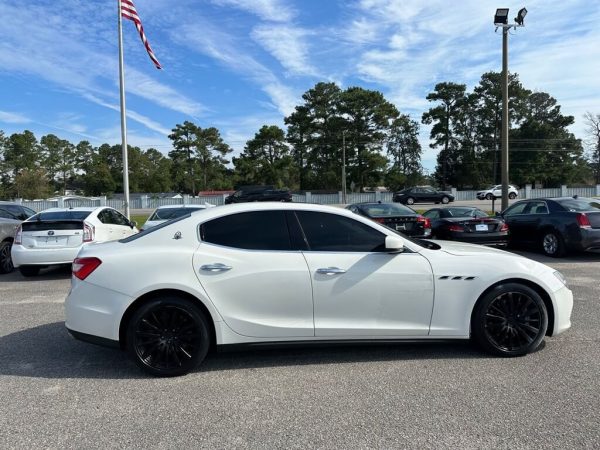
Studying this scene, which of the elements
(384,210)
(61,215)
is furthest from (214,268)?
(384,210)

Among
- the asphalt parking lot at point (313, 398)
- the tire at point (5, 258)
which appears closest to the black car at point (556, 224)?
the asphalt parking lot at point (313, 398)

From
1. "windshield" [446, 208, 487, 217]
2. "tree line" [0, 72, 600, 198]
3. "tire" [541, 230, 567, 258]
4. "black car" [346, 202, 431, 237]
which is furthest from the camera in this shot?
"tree line" [0, 72, 600, 198]

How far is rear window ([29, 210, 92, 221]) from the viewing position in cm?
934

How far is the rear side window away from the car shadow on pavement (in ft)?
3.14

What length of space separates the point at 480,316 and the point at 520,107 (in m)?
70.0

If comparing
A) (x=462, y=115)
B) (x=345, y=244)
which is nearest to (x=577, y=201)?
(x=345, y=244)

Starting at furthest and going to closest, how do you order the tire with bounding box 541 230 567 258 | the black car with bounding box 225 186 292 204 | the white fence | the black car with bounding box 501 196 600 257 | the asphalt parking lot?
the white fence, the black car with bounding box 225 186 292 204, the tire with bounding box 541 230 567 258, the black car with bounding box 501 196 600 257, the asphalt parking lot

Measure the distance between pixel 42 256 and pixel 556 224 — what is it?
427 inches

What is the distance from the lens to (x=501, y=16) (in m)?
17.7

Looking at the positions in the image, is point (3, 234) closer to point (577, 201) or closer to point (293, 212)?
point (293, 212)

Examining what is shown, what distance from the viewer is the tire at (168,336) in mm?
4070

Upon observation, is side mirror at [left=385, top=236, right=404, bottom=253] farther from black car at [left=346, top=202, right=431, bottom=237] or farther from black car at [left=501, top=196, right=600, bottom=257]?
black car at [left=501, top=196, right=600, bottom=257]

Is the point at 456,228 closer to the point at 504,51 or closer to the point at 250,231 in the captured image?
the point at 250,231

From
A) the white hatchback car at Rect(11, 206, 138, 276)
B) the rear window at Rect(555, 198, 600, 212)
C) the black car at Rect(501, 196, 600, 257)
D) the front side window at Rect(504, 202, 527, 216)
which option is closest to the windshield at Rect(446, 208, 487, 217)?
the front side window at Rect(504, 202, 527, 216)
